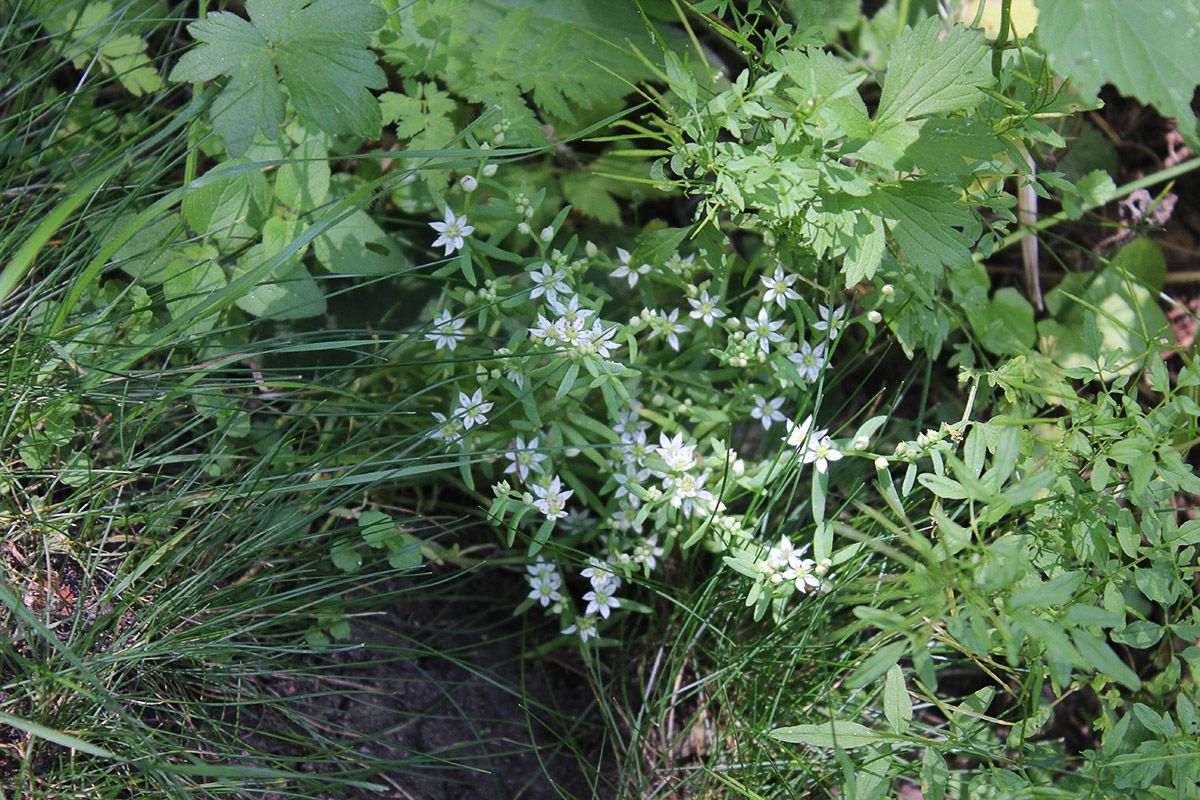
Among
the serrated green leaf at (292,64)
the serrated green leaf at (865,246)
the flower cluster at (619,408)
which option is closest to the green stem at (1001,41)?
the serrated green leaf at (865,246)

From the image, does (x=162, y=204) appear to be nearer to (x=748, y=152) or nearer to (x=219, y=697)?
(x=219, y=697)

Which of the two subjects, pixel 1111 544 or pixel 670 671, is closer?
pixel 1111 544

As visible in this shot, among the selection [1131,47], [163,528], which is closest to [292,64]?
[163,528]

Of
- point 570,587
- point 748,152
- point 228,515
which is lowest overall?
point 570,587

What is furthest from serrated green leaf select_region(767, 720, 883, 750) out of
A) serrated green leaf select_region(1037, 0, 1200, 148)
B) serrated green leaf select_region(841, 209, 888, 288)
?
serrated green leaf select_region(1037, 0, 1200, 148)

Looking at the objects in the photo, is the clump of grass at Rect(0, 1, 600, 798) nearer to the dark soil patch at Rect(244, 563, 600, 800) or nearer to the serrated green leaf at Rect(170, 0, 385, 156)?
the dark soil patch at Rect(244, 563, 600, 800)

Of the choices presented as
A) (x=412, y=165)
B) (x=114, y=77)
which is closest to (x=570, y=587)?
(x=412, y=165)

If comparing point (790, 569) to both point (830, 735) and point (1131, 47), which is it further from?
Answer: point (1131, 47)
